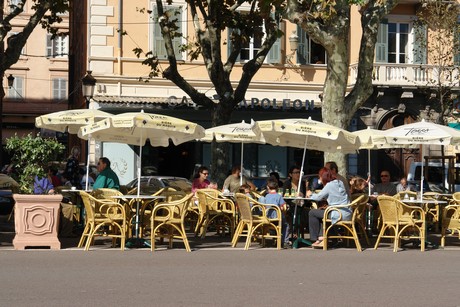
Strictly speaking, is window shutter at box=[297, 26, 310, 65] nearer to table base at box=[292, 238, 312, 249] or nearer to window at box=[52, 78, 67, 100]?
table base at box=[292, 238, 312, 249]

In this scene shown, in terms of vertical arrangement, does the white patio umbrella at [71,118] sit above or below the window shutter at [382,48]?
below

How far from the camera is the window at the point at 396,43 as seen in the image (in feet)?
127

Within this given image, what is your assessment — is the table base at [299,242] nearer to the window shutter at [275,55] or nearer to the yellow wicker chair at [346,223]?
the yellow wicker chair at [346,223]

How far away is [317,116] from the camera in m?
37.3

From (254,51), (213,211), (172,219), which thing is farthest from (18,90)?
(172,219)

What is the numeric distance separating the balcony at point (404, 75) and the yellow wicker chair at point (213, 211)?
18310 millimetres

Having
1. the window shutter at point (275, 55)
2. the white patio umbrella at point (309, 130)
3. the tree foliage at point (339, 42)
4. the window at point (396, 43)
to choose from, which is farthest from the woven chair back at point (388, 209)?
the window at point (396, 43)

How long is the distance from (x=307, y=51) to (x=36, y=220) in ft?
74.6

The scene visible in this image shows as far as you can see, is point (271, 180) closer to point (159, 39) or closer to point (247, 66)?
point (247, 66)

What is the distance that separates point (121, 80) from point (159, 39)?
2.00 m

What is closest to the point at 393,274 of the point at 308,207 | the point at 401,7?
the point at 308,207

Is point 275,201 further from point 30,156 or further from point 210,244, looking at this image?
point 30,156

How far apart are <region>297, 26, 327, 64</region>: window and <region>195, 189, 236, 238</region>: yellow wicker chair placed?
17.9m

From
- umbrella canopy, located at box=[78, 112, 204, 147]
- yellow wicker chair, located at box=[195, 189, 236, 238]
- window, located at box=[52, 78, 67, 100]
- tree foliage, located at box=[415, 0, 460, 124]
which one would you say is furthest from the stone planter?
window, located at box=[52, 78, 67, 100]
